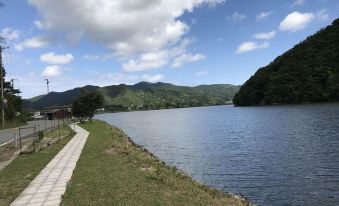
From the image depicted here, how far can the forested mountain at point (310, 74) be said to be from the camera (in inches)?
6363

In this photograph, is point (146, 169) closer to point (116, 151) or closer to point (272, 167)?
point (116, 151)

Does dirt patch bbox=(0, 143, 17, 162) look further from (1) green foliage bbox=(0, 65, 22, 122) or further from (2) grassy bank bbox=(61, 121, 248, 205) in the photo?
(1) green foliage bbox=(0, 65, 22, 122)

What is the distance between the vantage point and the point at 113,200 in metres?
12.8

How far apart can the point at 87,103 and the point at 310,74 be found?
118813 millimetres

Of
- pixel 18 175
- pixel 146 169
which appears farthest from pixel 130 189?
pixel 18 175

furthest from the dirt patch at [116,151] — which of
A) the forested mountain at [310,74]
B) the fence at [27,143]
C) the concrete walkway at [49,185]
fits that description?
the forested mountain at [310,74]

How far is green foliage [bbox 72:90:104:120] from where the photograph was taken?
279ft

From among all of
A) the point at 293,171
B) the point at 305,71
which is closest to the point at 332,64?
the point at 305,71

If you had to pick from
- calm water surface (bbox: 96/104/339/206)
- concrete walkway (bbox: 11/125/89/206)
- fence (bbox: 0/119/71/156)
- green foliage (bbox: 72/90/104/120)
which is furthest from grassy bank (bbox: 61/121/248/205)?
green foliage (bbox: 72/90/104/120)

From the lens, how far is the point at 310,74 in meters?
172

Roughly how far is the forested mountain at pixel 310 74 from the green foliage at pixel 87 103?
344 ft

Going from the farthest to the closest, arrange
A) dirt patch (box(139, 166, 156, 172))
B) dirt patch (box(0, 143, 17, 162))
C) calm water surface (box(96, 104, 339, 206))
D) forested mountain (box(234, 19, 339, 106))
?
forested mountain (box(234, 19, 339, 106))
dirt patch (box(0, 143, 17, 162))
calm water surface (box(96, 104, 339, 206))
dirt patch (box(139, 166, 156, 172))

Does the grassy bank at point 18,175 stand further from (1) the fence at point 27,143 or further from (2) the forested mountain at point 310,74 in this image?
(2) the forested mountain at point 310,74

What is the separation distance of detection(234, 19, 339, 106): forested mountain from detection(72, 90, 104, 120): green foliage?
105 meters
